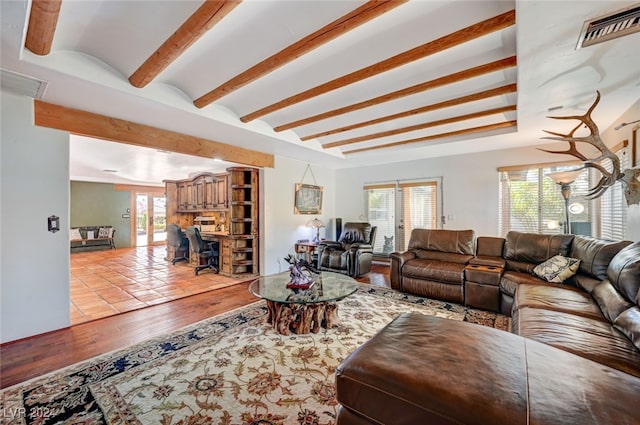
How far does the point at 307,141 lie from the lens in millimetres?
4781

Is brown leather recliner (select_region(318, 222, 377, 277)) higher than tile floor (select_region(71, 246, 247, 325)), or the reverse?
brown leather recliner (select_region(318, 222, 377, 277))

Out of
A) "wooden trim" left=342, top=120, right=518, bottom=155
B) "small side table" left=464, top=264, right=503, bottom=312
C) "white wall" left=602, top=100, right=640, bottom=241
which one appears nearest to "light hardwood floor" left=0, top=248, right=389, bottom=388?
"small side table" left=464, top=264, right=503, bottom=312

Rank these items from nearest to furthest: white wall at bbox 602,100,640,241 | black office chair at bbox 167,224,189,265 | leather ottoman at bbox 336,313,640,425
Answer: leather ottoman at bbox 336,313,640,425
white wall at bbox 602,100,640,241
black office chair at bbox 167,224,189,265

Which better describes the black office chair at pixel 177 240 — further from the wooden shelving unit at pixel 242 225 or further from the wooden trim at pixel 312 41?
the wooden trim at pixel 312 41

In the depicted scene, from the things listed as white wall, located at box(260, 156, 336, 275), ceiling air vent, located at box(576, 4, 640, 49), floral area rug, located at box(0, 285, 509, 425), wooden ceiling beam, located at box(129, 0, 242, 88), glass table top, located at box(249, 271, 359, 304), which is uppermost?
wooden ceiling beam, located at box(129, 0, 242, 88)

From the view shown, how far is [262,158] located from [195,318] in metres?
2.99

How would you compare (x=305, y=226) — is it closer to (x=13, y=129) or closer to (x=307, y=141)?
(x=307, y=141)

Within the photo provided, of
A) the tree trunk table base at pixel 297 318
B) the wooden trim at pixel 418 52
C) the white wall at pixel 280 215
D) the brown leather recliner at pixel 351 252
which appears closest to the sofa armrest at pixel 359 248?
the brown leather recliner at pixel 351 252

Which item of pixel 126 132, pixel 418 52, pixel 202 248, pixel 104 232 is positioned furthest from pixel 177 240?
pixel 418 52

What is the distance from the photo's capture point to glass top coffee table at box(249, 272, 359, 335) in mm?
2543

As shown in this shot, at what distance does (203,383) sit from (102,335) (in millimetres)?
1545

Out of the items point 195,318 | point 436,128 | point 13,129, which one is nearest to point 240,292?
point 195,318

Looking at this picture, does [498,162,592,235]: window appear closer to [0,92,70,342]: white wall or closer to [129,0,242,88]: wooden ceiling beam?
[129,0,242,88]: wooden ceiling beam

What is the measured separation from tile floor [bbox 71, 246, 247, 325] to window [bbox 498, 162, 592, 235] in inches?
197
